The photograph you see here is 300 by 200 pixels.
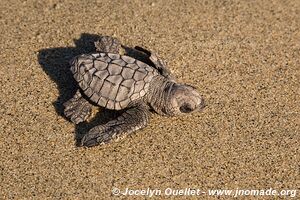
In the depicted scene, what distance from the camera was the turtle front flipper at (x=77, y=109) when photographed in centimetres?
355

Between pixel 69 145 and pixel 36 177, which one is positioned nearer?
pixel 36 177

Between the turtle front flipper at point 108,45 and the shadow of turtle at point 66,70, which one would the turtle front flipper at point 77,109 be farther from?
the turtle front flipper at point 108,45

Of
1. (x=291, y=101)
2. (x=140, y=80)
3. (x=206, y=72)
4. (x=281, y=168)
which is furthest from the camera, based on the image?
(x=206, y=72)

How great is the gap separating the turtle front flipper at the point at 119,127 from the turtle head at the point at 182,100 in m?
0.21

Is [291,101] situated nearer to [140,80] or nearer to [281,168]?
[281,168]

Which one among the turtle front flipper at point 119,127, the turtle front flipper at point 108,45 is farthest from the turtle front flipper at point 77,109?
the turtle front flipper at point 108,45

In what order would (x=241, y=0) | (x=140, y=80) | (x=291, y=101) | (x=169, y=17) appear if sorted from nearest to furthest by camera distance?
(x=140, y=80)
(x=291, y=101)
(x=169, y=17)
(x=241, y=0)

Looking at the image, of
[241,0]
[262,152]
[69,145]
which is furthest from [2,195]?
[241,0]

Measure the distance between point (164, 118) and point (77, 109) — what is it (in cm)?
71

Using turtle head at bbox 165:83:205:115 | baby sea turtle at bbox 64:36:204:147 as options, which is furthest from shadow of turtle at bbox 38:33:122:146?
turtle head at bbox 165:83:205:115

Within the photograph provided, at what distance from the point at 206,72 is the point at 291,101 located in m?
0.79

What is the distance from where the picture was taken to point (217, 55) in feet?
14.1

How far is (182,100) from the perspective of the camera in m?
3.46

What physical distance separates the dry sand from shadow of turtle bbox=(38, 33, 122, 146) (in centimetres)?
1
